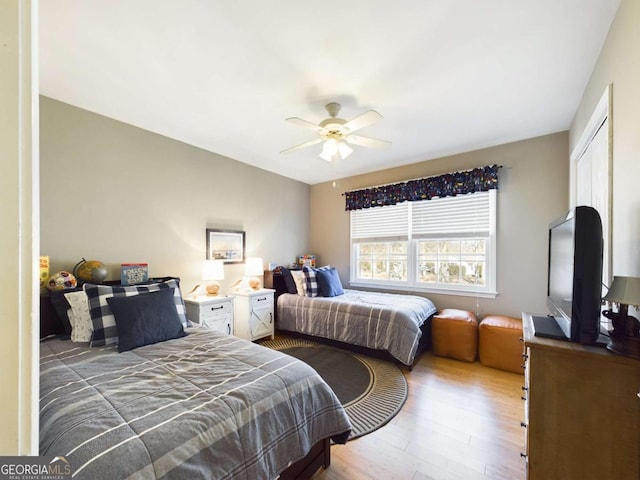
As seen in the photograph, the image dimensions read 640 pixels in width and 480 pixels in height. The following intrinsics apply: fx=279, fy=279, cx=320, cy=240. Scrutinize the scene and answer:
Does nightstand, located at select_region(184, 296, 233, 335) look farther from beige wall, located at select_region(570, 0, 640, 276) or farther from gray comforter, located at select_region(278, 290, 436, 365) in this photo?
beige wall, located at select_region(570, 0, 640, 276)

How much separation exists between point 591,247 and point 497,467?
1426 millimetres

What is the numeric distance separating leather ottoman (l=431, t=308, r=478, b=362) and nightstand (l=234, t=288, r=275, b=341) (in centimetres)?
213

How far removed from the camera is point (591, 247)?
1.19 m

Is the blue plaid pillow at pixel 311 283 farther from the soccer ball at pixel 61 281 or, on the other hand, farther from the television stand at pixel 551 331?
the television stand at pixel 551 331

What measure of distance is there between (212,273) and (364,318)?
186 cm

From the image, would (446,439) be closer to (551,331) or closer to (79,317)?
(551,331)

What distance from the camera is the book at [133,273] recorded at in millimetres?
2699

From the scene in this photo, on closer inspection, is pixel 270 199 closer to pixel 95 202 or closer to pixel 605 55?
pixel 95 202

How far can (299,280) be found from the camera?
4.05m

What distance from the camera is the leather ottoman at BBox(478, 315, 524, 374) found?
9.27 feet

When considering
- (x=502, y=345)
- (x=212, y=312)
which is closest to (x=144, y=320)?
(x=212, y=312)
